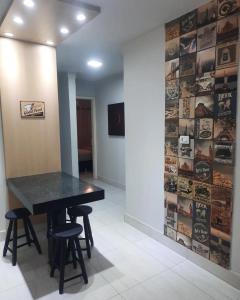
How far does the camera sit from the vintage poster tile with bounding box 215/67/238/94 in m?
1.92

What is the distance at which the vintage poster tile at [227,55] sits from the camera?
1.91m

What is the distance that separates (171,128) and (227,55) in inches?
34.8

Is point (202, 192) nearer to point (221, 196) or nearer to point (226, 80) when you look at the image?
point (221, 196)

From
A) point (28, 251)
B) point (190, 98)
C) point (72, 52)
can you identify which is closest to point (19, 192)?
point (28, 251)

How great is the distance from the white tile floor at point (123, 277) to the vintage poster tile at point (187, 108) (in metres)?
1.55

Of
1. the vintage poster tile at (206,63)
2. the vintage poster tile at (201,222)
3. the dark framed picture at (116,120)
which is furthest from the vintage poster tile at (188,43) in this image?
the dark framed picture at (116,120)

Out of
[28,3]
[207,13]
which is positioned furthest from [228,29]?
[28,3]

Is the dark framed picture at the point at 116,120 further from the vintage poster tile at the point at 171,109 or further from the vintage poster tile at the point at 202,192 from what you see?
Result: the vintage poster tile at the point at 202,192

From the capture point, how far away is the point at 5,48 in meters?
2.74

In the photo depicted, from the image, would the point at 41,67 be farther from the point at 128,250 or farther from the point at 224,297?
the point at 224,297

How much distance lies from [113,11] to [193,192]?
1.94 m

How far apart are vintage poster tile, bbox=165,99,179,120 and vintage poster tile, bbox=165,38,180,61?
18.6 inches

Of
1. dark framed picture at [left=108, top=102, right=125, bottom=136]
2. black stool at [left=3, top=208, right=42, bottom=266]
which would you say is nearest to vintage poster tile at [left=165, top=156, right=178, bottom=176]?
black stool at [left=3, top=208, right=42, bottom=266]

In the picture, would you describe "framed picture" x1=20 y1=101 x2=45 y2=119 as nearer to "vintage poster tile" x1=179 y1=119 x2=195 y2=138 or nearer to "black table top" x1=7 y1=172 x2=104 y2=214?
"black table top" x1=7 y1=172 x2=104 y2=214
